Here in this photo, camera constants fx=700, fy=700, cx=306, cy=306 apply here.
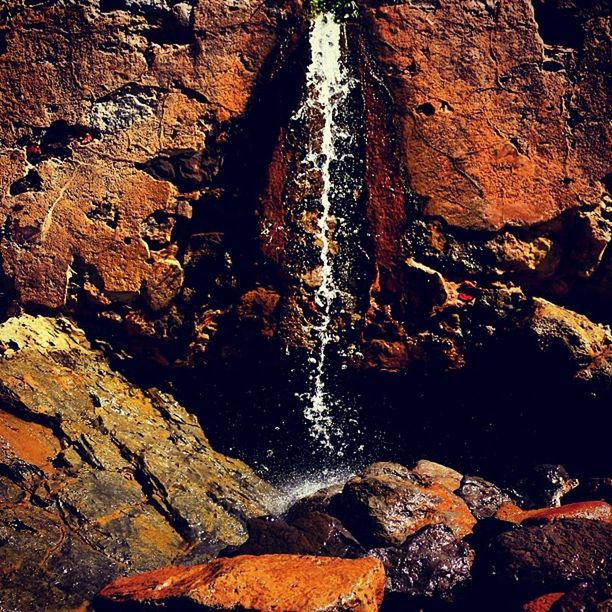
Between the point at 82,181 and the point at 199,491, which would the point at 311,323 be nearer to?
the point at 199,491

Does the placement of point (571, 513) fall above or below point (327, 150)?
below

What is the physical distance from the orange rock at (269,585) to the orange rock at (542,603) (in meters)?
0.87

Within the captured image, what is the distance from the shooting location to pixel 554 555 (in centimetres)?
423

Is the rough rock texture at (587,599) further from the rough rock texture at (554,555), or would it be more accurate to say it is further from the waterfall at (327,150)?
the waterfall at (327,150)

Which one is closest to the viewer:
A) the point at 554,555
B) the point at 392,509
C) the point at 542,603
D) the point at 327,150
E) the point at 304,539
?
the point at 542,603

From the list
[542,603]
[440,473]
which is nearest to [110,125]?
[440,473]

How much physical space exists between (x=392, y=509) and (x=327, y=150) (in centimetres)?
299

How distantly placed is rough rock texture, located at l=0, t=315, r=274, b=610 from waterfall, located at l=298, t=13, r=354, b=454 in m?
1.51

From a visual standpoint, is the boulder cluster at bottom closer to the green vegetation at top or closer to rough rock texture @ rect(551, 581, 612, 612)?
rough rock texture @ rect(551, 581, 612, 612)

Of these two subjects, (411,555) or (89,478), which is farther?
(89,478)

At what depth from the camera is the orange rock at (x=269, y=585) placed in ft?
12.1

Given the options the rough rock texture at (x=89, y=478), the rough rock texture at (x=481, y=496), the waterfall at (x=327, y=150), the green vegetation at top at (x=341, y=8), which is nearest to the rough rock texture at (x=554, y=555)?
the rough rock texture at (x=481, y=496)

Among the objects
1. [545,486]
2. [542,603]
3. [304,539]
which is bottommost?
[304,539]

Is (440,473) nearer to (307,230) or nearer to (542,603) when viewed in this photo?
(542,603)
